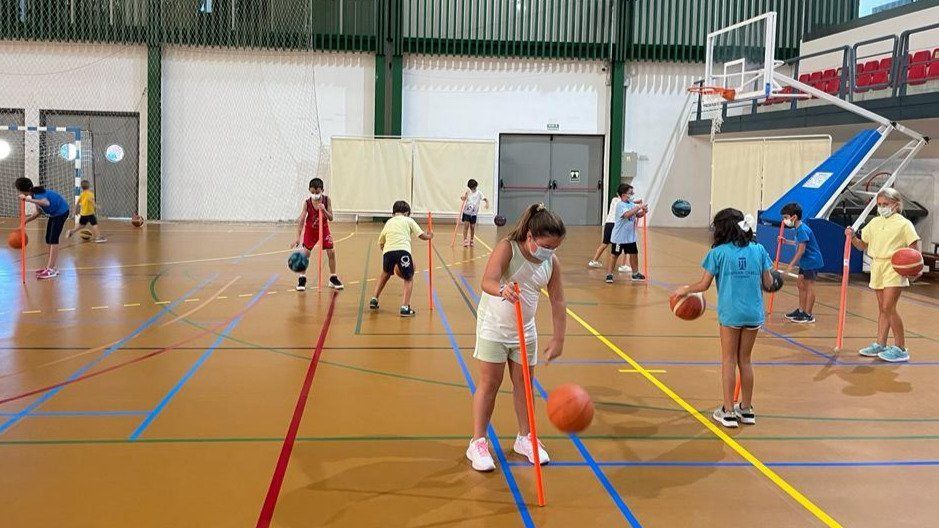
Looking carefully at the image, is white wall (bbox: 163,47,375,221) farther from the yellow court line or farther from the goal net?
the yellow court line

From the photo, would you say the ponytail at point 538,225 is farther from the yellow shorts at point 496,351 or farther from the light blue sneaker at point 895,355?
the light blue sneaker at point 895,355

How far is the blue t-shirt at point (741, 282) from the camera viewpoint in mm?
6754

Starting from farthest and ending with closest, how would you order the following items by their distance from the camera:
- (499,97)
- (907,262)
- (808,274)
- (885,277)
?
(499,97), (808,274), (885,277), (907,262)

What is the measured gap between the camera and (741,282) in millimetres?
6762

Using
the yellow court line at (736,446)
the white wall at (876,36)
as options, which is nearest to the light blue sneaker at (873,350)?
the yellow court line at (736,446)

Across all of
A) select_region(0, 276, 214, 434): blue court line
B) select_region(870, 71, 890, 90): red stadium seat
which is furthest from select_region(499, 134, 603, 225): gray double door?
select_region(0, 276, 214, 434): blue court line

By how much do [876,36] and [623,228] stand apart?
45.3ft

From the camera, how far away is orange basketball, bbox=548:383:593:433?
5.15 m

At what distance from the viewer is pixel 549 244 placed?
18.2ft

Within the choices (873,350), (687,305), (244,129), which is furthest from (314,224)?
(244,129)

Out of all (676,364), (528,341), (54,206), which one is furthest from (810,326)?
(54,206)

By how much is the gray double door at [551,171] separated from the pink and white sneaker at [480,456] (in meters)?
24.9

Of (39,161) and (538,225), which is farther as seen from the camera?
(39,161)

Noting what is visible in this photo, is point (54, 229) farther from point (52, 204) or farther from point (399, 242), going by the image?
point (399, 242)
